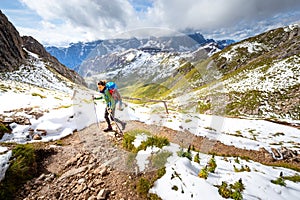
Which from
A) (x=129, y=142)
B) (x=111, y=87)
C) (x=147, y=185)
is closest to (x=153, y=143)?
(x=129, y=142)

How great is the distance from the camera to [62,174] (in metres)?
6.70

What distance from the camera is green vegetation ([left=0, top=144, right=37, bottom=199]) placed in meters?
5.45

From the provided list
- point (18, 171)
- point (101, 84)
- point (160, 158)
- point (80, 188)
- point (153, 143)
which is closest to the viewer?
point (80, 188)

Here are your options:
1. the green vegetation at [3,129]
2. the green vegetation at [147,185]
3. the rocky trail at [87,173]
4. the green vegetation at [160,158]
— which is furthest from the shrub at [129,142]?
the green vegetation at [3,129]

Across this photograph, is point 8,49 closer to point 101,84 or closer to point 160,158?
point 101,84

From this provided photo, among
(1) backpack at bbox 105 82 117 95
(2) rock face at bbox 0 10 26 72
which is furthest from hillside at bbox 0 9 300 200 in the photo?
(2) rock face at bbox 0 10 26 72

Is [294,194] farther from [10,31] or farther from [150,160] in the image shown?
[10,31]

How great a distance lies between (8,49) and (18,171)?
3104 inches

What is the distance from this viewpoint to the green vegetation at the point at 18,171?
545 cm

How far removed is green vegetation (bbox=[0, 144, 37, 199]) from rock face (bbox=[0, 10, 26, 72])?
6024 centimetres

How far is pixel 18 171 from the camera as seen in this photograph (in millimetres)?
6016

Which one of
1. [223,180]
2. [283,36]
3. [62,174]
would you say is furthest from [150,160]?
[283,36]

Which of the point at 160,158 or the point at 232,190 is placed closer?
the point at 232,190

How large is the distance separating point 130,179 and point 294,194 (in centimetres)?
579
